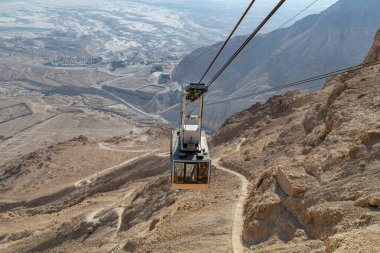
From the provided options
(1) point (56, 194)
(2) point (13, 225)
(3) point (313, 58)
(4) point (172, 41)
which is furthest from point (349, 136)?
(4) point (172, 41)

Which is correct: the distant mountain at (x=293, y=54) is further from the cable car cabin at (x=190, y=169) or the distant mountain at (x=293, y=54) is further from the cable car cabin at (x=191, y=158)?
the cable car cabin at (x=190, y=169)

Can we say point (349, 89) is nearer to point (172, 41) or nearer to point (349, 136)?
point (349, 136)

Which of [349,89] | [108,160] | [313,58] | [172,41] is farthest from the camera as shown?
[172,41]

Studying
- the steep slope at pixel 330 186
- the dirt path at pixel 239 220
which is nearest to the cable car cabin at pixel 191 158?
the dirt path at pixel 239 220

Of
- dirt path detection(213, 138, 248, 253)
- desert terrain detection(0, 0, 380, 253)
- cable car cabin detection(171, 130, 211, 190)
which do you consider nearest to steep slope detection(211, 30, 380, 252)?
desert terrain detection(0, 0, 380, 253)

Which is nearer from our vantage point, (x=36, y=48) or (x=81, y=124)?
(x=81, y=124)

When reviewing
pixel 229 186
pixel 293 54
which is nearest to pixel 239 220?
pixel 229 186
